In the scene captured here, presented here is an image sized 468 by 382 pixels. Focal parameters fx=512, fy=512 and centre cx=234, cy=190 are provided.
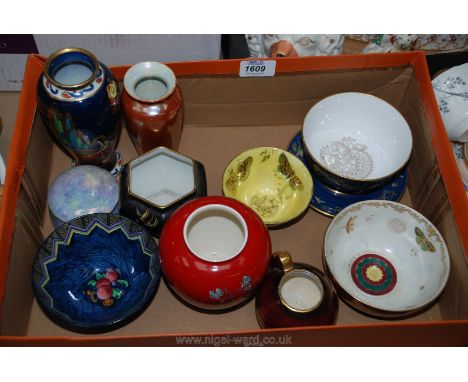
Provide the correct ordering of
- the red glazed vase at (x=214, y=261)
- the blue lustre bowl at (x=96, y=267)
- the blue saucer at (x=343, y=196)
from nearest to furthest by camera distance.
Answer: the red glazed vase at (x=214, y=261), the blue lustre bowl at (x=96, y=267), the blue saucer at (x=343, y=196)

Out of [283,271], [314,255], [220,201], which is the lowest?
[314,255]

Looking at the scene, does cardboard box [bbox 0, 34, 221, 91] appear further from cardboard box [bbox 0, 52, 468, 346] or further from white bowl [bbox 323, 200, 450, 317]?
white bowl [bbox 323, 200, 450, 317]

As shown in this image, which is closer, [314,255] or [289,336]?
[289,336]

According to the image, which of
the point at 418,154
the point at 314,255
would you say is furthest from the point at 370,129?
the point at 314,255

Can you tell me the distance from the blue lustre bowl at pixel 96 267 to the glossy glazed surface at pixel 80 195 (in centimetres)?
3

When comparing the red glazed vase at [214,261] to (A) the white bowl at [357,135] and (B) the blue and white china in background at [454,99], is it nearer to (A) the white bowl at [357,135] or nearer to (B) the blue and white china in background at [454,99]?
(A) the white bowl at [357,135]

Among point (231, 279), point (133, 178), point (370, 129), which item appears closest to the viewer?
point (231, 279)

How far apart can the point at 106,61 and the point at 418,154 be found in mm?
750

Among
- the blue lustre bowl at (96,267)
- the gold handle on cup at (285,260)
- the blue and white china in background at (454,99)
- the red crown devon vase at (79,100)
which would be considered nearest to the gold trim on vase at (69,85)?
the red crown devon vase at (79,100)

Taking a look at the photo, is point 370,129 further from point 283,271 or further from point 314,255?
point 283,271

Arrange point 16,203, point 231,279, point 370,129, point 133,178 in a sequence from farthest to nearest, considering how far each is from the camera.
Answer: point 370,129 → point 133,178 → point 16,203 → point 231,279

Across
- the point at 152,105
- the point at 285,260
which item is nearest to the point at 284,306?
the point at 285,260

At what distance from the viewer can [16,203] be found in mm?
946

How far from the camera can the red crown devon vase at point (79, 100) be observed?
0.91m
